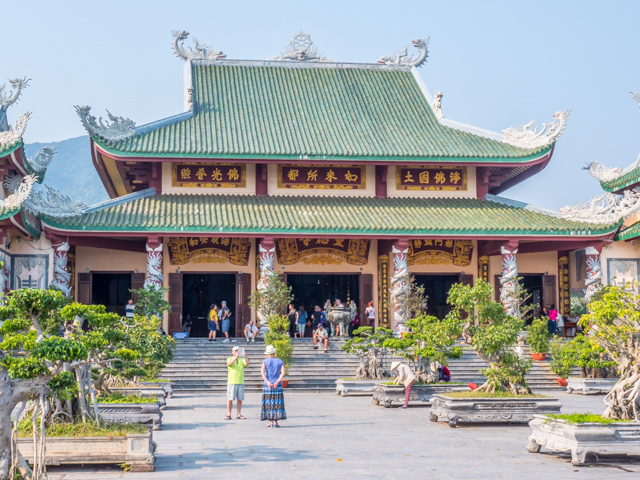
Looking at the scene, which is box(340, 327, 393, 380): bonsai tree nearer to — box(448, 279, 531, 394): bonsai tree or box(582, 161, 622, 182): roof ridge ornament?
box(448, 279, 531, 394): bonsai tree

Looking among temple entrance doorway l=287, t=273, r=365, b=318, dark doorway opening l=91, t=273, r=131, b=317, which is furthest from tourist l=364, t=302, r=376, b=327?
dark doorway opening l=91, t=273, r=131, b=317

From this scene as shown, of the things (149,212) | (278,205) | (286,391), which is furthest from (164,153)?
(286,391)

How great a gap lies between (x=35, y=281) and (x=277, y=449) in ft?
47.6

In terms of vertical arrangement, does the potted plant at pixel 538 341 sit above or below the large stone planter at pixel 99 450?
above

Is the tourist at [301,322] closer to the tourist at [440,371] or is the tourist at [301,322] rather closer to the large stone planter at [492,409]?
the tourist at [440,371]

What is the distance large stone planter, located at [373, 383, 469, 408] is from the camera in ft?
54.1

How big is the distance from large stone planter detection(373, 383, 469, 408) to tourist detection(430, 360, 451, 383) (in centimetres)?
45

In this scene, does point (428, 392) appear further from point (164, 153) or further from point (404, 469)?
point (164, 153)

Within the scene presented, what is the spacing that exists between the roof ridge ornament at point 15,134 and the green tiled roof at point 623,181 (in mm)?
17477

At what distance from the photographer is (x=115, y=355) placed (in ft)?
36.2

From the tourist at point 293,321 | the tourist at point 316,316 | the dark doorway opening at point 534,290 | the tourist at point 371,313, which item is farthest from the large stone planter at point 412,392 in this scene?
the dark doorway opening at point 534,290

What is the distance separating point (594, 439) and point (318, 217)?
15.7m

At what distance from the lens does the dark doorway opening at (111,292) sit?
→ 2850 cm

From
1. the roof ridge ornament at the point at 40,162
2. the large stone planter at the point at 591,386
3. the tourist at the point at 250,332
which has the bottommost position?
the large stone planter at the point at 591,386
